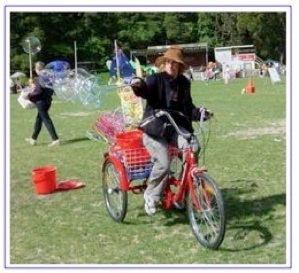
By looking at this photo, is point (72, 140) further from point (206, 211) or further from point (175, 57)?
point (206, 211)

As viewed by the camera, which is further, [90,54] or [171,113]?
[90,54]

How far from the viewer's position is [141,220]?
5996mm

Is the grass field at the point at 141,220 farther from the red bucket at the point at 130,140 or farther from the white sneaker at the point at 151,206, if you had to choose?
the red bucket at the point at 130,140

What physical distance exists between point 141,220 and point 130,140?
90 centimetres

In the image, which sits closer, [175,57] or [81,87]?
[175,57]

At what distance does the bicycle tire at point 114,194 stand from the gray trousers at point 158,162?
40cm

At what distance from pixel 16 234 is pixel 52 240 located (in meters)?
0.50

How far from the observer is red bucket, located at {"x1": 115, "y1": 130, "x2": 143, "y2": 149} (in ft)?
19.4

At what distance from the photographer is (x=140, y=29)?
4931 cm

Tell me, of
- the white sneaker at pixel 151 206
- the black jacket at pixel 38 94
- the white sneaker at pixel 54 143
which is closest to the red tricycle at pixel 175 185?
the white sneaker at pixel 151 206

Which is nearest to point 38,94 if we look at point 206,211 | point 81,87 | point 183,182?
point 183,182
